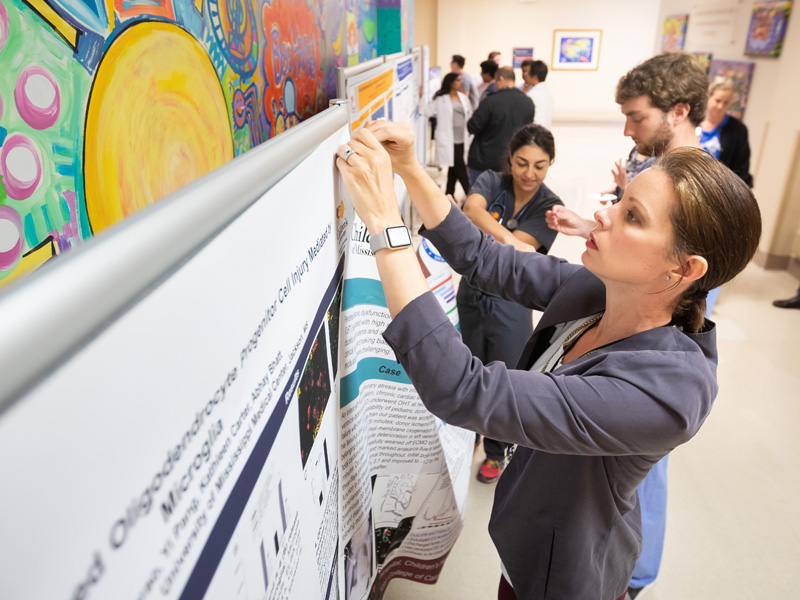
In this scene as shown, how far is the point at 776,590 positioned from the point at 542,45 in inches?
534

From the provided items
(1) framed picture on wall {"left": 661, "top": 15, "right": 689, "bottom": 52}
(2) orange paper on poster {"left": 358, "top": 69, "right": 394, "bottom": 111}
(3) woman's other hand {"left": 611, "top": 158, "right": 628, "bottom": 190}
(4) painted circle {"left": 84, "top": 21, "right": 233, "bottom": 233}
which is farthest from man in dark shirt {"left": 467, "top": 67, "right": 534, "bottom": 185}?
(4) painted circle {"left": 84, "top": 21, "right": 233, "bottom": 233}

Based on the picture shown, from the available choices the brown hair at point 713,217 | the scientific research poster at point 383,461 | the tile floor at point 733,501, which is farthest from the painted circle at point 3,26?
the tile floor at point 733,501

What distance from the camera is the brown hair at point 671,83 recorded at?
2.09 m

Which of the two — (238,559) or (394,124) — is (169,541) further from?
(394,124)

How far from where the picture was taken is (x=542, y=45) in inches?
520

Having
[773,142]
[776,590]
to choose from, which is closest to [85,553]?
[776,590]

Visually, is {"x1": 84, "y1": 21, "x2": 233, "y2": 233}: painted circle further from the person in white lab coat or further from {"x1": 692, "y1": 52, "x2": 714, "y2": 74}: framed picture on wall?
{"x1": 692, "y1": 52, "x2": 714, "y2": 74}: framed picture on wall

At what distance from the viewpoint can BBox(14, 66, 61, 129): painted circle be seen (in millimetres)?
441

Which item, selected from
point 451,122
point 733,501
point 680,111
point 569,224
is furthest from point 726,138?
point 451,122

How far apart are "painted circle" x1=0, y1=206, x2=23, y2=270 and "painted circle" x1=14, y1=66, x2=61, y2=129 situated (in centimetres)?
8

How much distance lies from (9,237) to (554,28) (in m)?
14.8

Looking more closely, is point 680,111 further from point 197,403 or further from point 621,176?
point 197,403

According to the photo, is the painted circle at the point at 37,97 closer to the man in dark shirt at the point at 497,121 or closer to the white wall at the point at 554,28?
the man in dark shirt at the point at 497,121

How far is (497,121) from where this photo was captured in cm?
520
